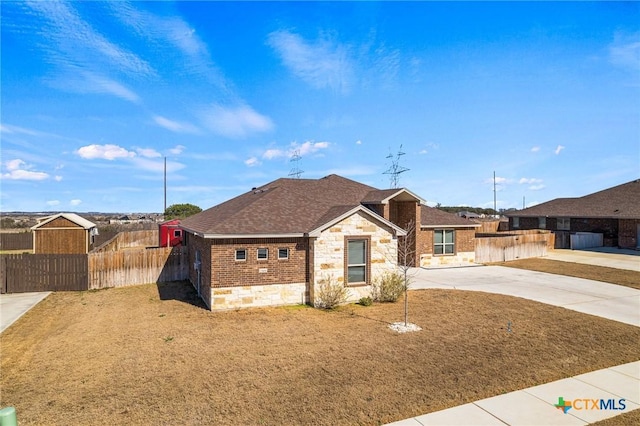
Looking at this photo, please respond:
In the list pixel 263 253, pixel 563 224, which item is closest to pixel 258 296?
pixel 263 253

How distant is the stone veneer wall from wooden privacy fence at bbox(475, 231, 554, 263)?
12.8m

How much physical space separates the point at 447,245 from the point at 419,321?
13146 millimetres

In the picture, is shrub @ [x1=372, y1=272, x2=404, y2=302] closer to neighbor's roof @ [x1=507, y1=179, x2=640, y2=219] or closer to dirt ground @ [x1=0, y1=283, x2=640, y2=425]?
dirt ground @ [x1=0, y1=283, x2=640, y2=425]

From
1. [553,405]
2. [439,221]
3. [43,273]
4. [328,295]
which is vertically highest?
[439,221]

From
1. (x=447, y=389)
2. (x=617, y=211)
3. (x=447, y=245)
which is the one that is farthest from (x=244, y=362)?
(x=617, y=211)

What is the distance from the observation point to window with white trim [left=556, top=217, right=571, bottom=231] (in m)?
37.0

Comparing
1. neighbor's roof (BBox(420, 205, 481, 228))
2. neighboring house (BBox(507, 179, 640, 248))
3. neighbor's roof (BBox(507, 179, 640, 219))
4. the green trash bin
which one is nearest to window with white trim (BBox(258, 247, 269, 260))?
the green trash bin

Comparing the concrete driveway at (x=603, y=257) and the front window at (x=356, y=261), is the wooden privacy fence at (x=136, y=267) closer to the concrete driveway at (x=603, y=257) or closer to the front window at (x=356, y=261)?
the front window at (x=356, y=261)

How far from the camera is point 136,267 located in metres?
17.7

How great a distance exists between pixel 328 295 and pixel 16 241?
1365 inches

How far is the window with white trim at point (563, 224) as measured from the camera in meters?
37.0

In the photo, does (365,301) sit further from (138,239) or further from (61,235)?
(138,239)

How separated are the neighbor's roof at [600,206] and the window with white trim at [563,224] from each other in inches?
31.7

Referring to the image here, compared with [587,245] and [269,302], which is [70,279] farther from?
[587,245]
